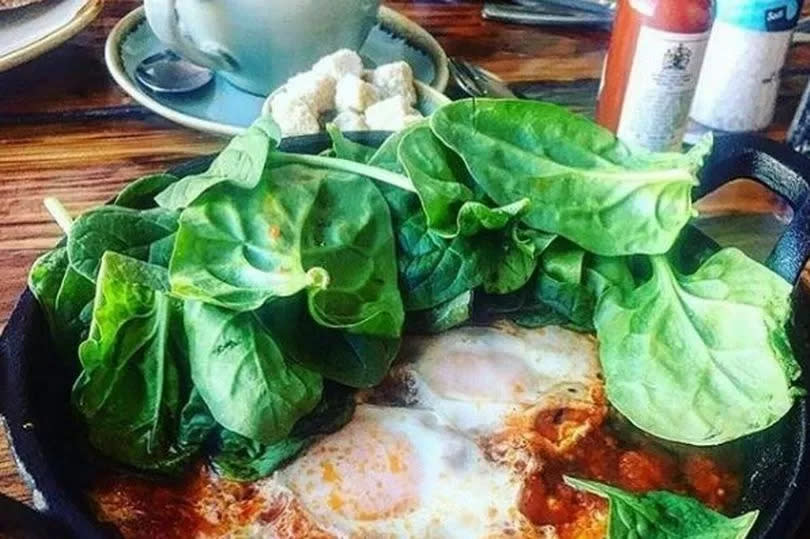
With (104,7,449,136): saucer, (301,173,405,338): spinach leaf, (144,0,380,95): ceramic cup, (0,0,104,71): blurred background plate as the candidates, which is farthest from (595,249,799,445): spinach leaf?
(0,0,104,71): blurred background plate

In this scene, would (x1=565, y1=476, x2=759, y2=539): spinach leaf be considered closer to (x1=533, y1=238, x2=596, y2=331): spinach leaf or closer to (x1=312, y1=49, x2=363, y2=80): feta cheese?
(x1=533, y1=238, x2=596, y2=331): spinach leaf

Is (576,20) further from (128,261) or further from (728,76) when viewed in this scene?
(128,261)

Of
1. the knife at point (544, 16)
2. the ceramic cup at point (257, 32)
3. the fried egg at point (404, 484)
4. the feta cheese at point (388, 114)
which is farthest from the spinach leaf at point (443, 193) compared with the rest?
the knife at point (544, 16)

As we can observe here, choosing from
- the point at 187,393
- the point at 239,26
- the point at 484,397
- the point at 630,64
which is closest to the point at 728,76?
the point at 630,64

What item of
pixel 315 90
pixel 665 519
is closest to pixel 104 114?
pixel 315 90

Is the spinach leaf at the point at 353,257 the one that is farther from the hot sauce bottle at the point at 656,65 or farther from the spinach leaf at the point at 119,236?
the hot sauce bottle at the point at 656,65

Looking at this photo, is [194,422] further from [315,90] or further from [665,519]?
[315,90]
